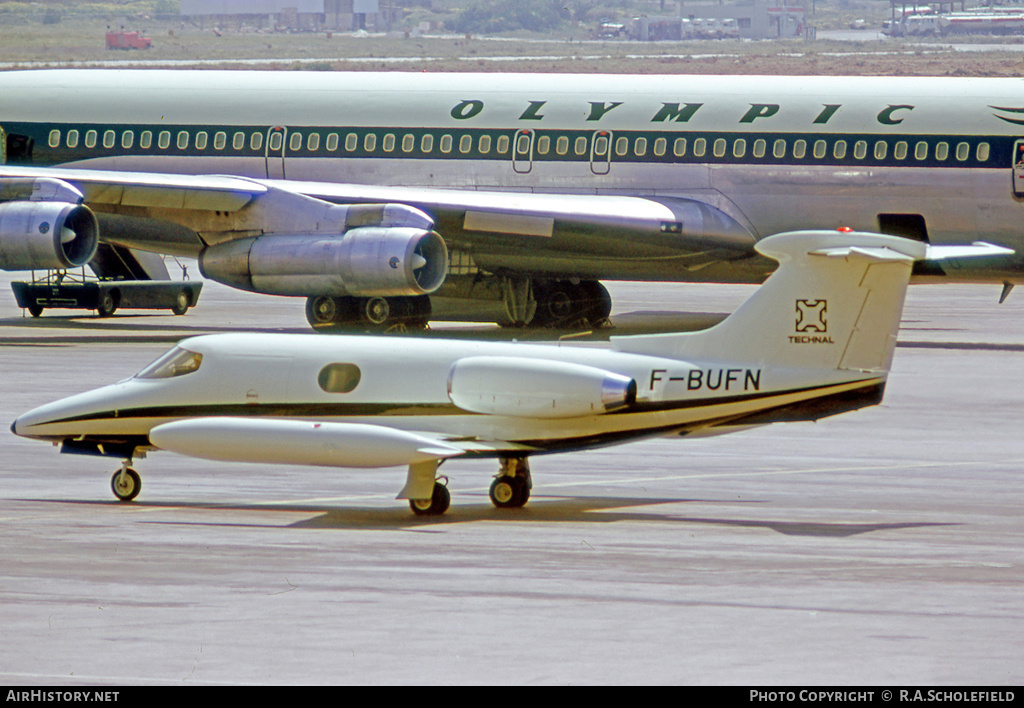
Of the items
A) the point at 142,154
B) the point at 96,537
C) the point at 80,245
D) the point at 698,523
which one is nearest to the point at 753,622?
the point at 698,523

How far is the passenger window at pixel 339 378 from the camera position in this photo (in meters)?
18.9

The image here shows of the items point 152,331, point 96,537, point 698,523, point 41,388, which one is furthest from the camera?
A: point 152,331

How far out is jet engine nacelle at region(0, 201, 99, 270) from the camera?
33750 mm

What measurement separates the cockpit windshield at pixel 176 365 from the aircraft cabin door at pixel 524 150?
17425 mm

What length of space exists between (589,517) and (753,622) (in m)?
5.35

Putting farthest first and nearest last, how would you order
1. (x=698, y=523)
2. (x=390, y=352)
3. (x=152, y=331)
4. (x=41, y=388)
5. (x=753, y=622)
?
(x=152, y=331), (x=41, y=388), (x=390, y=352), (x=698, y=523), (x=753, y=622)

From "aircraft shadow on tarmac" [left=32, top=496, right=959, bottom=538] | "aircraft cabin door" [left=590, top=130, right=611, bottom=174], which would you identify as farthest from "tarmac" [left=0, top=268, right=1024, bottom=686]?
"aircraft cabin door" [left=590, top=130, right=611, bottom=174]

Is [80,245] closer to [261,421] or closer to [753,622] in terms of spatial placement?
[261,421]

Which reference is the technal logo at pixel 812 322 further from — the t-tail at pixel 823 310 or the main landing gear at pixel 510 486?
the main landing gear at pixel 510 486

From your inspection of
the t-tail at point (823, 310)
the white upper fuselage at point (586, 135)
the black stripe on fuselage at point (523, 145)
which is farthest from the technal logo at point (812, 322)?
the black stripe on fuselage at point (523, 145)

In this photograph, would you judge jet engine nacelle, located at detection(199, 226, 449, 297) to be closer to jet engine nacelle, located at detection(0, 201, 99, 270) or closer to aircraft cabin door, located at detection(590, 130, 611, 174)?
jet engine nacelle, located at detection(0, 201, 99, 270)

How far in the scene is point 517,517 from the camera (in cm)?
1808

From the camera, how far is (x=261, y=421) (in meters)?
18.1
